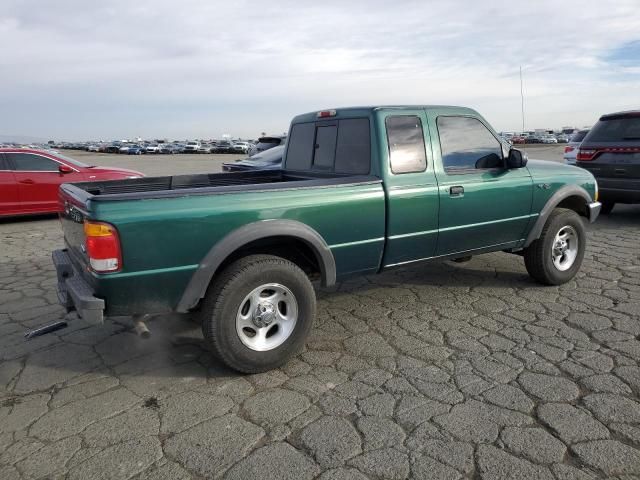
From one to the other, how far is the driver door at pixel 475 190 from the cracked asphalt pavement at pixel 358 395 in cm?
65

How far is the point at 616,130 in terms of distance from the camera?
8.10 meters

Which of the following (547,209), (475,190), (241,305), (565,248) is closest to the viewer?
(241,305)

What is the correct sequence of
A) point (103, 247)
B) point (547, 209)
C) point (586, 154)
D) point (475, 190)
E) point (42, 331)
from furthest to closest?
point (586, 154), point (547, 209), point (475, 190), point (42, 331), point (103, 247)

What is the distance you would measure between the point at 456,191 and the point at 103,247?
2.76 meters

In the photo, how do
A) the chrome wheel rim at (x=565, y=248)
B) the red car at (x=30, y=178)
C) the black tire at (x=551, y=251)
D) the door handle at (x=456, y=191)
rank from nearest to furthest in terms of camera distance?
the door handle at (x=456, y=191) → the black tire at (x=551, y=251) → the chrome wheel rim at (x=565, y=248) → the red car at (x=30, y=178)

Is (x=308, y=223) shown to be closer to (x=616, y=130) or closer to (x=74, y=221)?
(x=74, y=221)

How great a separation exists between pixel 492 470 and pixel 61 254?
11.0 ft

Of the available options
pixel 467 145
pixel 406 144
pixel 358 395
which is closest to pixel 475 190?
pixel 467 145

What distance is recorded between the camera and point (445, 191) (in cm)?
418

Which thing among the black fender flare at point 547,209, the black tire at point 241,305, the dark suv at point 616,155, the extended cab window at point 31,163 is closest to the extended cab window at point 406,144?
the black tire at point 241,305

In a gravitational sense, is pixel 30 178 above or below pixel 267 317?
above

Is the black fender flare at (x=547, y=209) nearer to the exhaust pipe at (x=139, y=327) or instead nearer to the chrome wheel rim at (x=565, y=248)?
the chrome wheel rim at (x=565, y=248)

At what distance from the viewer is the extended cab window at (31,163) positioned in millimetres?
9133

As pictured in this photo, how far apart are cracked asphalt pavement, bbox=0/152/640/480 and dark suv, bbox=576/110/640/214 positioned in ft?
11.6
